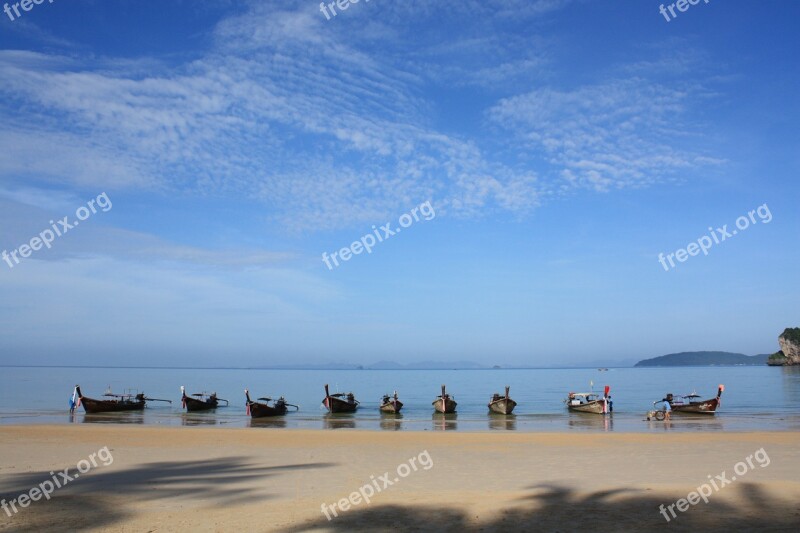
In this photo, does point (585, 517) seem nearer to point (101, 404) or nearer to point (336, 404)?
point (336, 404)

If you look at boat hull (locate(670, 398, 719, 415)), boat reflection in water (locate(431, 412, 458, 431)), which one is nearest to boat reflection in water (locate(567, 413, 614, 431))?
boat hull (locate(670, 398, 719, 415))

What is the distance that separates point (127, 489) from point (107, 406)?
41.4 meters

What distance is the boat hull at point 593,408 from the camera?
4659cm

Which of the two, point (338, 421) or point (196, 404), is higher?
point (196, 404)

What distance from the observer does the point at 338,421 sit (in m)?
45.5

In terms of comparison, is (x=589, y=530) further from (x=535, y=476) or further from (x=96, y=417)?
(x=96, y=417)

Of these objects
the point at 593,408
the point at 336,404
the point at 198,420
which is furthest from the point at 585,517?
the point at 336,404

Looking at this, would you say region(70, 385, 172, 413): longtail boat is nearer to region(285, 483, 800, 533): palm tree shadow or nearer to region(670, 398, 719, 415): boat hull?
region(285, 483, 800, 533): palm tree shadow

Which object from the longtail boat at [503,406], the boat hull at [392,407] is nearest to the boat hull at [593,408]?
the longtail boat at [503,406]

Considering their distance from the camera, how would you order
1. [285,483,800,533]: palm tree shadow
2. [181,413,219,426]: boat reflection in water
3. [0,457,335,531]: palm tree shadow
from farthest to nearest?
[181,413,219,426]: boat reflection in water < [0,457,335,531]: palm tree shadow < [285,483,800,533]: palm tree shadow

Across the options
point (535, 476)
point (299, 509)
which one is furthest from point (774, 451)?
point (299, 509)

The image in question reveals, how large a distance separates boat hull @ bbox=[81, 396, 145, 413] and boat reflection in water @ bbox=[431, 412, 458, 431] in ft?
92.5

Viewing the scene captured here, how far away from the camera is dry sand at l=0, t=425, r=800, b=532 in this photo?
11516 millimetres

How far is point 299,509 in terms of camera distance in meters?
12.6
